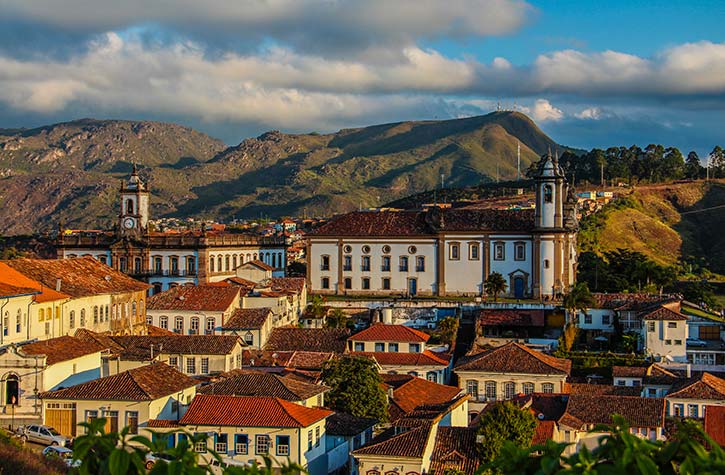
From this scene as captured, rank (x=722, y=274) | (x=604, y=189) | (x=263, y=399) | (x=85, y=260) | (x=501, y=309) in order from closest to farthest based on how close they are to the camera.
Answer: (x=263, y=399), (x=85, y=260), (x=501, y=309), (x=722, y=274), (x=604, y=189)

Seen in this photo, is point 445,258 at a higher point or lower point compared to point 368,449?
higher

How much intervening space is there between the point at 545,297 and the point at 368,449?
141 ft

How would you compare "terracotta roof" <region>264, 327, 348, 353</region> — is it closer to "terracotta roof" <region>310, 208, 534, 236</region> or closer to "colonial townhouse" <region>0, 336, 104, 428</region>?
"colonial townhouse" <region>0, 336, 104, 428</region>

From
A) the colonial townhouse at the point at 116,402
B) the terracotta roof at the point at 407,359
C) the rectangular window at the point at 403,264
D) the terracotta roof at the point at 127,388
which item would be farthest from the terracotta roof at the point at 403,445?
the rectangular window at the point at 403,264

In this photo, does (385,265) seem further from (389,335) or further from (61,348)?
(61,348)

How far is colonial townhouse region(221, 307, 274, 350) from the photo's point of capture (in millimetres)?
57688

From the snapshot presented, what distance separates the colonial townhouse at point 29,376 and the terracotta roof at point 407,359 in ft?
56.9

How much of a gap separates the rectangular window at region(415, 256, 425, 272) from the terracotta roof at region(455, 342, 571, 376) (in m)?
24.8

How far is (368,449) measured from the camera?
32062mm

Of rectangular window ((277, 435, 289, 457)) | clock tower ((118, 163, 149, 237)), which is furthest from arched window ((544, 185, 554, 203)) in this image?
rectangular window ((277, 435, 289, 457))

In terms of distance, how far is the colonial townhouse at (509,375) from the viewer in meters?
49.3

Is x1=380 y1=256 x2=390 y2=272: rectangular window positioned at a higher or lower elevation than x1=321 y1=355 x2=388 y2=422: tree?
higher

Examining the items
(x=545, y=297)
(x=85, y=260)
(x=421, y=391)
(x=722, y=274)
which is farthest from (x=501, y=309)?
(x=722, y=274)

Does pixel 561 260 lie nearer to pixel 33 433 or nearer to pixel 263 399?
pixel 263 399
